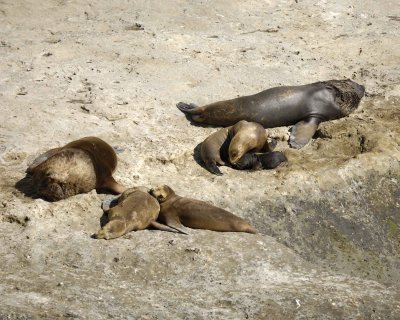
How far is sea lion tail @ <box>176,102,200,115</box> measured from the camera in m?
8.95

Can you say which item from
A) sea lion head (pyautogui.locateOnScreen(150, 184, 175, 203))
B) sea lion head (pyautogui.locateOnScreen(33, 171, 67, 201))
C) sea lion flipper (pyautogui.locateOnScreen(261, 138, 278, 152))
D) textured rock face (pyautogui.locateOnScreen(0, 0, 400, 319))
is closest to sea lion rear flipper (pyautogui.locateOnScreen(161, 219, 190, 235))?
textured rock face (pyautogui.locateOnScreen(0, 0, 400, 319))

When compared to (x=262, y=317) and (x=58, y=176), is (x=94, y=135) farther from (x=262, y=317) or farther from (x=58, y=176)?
(x=262, y=317)

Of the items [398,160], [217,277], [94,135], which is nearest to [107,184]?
[94,135]

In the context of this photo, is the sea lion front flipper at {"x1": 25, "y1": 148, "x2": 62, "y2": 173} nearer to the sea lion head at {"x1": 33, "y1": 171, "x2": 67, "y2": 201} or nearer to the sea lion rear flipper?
the sea lion head at {"x1": 33, "y1": 171, "x2": 67, "y2": 201}

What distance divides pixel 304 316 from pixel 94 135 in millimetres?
3515

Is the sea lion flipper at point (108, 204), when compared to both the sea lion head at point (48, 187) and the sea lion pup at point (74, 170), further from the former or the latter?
the sea lion head at point (48, 187)

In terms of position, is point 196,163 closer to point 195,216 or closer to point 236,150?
point 236,150

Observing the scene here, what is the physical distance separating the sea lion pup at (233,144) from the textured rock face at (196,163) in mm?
169

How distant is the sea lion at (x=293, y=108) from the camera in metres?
8.98

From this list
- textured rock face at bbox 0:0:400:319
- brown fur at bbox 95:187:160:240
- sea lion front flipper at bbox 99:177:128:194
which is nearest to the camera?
textured rock face at bbox 0:0:400:319

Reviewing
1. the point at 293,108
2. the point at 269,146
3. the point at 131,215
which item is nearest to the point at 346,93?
the point at 293,108

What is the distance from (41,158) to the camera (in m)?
7.48

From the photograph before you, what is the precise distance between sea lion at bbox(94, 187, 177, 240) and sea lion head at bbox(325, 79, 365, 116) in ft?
10.5

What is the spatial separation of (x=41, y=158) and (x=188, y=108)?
2.17 m
